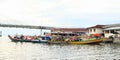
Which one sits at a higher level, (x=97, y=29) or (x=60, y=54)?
(x=97, y=29)

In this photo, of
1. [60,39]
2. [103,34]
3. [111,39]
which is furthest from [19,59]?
[103,34]

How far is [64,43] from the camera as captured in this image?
180 ft

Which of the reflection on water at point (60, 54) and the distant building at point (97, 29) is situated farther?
the distant building at point (97, 29)

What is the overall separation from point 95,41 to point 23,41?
809 inches

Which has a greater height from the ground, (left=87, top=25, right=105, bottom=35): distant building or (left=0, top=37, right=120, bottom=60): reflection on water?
(left=87, top=25, right=105, bottom=35): distant building

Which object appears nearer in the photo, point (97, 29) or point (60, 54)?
point (60, 54)

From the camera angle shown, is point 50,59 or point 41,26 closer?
point 50,59

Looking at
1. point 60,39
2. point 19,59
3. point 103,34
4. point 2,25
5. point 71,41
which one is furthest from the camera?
point 2,25

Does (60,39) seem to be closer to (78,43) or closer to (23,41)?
(78,43)

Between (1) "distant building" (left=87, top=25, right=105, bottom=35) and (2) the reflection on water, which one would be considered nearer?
(2) the reflection on water

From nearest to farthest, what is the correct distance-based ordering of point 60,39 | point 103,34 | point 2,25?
point 60,39
point 103,34
point 2,25

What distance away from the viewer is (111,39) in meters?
59.9

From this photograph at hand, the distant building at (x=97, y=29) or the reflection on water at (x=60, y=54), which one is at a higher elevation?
the distant building at (x=97, y=29)

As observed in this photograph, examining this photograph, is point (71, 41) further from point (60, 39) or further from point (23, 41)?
point (23, 41)
